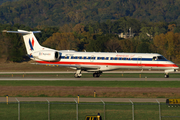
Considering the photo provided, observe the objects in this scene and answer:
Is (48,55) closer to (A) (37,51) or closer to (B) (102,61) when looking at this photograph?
(A) (37,51)

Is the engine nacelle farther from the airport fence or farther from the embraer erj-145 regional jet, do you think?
the airport fence

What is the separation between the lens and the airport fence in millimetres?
21625

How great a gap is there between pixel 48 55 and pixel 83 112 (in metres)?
28.5

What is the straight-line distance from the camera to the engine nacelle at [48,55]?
50812 mm

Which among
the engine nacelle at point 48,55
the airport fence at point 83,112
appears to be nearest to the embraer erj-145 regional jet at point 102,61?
the engine nacelle at point 48,55

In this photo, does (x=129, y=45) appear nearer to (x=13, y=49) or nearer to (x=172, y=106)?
(x=13, y=49)

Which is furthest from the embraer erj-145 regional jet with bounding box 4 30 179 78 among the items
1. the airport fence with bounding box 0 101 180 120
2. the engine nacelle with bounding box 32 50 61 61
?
the airport fence with bounding box 0 101 180 120

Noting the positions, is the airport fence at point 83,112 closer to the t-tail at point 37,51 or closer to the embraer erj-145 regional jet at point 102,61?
the embraer erj-145 regional jet at point 102,61

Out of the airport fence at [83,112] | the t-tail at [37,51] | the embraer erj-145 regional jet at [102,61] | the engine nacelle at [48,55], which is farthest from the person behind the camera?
the t-tail at [37,51]

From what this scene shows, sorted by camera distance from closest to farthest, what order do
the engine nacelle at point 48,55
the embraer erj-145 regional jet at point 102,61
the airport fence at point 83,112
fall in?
1. the airport fence at point 83,112
2. the embraer erj-145 regional jet at point 102,61
3. the engine nacelle at point 48,55

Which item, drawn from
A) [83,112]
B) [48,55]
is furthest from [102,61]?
[83,112]

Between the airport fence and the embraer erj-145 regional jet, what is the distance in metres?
22.1

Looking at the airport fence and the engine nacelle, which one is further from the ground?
the engine nacelle

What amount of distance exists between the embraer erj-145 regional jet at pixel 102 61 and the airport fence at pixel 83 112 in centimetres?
2208
